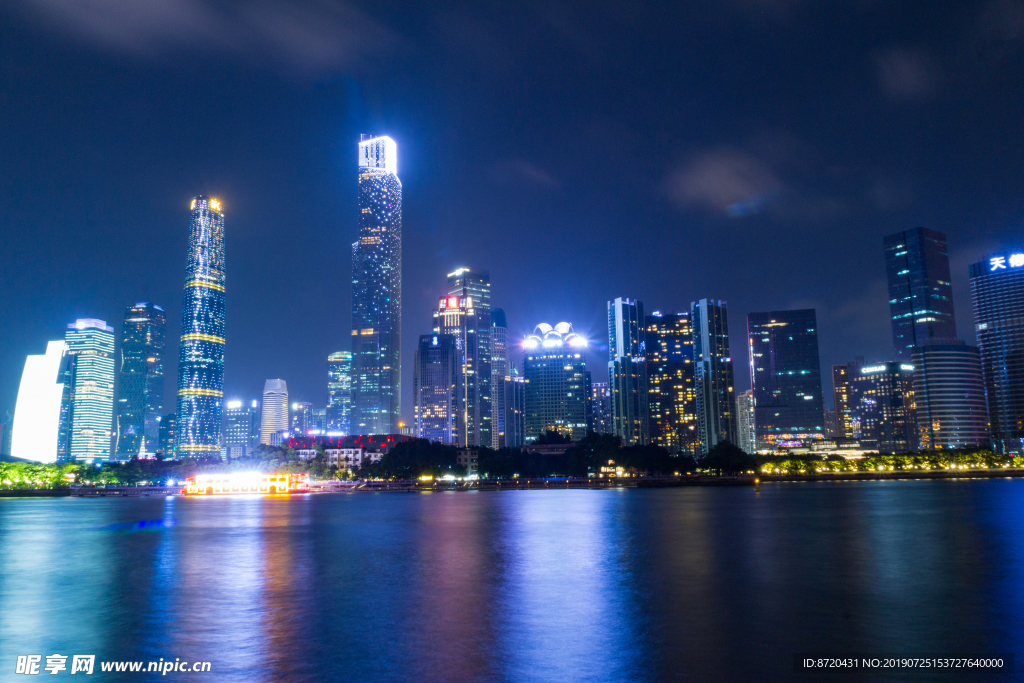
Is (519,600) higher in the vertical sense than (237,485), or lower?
higher

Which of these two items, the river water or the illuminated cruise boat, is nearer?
the river water

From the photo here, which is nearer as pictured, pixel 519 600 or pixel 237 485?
pixel 519 600

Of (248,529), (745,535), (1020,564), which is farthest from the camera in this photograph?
(248,529)

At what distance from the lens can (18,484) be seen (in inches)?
7372

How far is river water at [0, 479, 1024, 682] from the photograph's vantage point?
2148 cm

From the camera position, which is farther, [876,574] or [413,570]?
[413,570]

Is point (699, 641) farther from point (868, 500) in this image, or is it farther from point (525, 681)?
point (868, 500)

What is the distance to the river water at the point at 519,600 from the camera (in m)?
21.5

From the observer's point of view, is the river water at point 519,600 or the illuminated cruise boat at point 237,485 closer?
the river water at point 519,600

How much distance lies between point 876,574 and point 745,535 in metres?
21.2

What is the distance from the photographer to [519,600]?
31.0 m

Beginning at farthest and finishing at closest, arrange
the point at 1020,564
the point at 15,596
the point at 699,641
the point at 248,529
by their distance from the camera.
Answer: the point at 248,529
the point at 1020,564
the point at 15,596
the point at 699,641

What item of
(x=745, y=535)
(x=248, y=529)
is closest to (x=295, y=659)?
(x=745, y=535)

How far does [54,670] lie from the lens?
2030 centimetres
